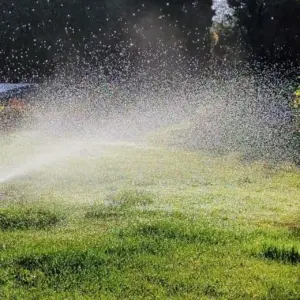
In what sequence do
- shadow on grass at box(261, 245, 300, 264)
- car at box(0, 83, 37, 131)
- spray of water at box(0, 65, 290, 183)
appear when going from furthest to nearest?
car at box(0, 83, 37, 131) < spray of water at box(0, 65, 290, 183) < shadow on grass at box(261, 245, 300, 264)

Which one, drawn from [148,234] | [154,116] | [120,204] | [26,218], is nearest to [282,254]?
[148,234]

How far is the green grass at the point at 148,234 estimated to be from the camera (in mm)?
4816

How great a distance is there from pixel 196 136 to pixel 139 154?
12.9 feet

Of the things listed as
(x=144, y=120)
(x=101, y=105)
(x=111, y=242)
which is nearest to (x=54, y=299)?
(x=111, y=242)

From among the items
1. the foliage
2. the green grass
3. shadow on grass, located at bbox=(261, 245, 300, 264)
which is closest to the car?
the green grass

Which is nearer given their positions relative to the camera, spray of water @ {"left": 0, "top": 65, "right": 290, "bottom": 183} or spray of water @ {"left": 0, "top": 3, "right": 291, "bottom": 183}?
spray of water @ {"left": 0, "top": 65, "right": 290, "bottom": 183}

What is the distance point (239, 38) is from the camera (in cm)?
2784

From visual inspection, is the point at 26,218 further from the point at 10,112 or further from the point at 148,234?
the point at 10,112

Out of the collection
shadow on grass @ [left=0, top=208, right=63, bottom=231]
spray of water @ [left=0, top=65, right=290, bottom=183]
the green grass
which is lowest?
the green grass

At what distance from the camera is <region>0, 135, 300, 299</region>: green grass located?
4.82 metres

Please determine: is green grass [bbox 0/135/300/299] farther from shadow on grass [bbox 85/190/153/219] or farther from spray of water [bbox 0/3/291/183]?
spray of water [bbox 0/3/291/183]

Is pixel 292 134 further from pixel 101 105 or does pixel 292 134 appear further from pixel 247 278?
pixel 247 278

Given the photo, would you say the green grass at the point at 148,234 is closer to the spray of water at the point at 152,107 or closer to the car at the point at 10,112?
the spray of water at the point at 152,107

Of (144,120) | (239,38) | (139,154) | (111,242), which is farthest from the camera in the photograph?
(239,38)
